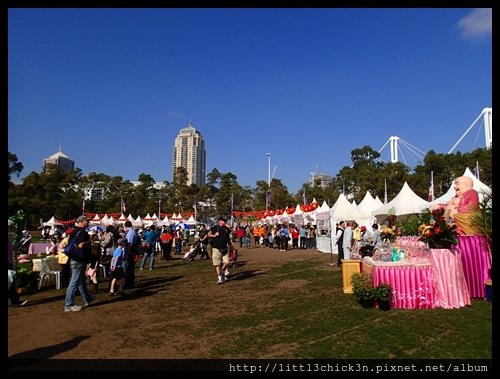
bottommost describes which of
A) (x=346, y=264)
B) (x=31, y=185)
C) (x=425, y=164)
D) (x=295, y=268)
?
(x=295, y=268)

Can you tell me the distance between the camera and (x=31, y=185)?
5.23 m

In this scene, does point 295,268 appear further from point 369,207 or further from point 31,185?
point 369,207

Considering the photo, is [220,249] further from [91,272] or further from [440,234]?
[440,234]

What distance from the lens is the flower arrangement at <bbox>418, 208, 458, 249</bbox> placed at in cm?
700

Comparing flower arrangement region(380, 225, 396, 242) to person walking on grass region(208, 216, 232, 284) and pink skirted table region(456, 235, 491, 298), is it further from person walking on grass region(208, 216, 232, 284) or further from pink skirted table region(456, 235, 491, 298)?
person walking on grass region(208, 216, 232, 284)

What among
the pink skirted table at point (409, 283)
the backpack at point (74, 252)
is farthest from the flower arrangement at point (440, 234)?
the backpack at point (74, 252)

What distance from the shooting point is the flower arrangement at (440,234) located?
700cm

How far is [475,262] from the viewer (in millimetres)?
7031

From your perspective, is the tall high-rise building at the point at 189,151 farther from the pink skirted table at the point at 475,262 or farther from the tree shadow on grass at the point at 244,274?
the pink skirted table at the point at 475,262

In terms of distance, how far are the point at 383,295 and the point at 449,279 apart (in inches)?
52.0

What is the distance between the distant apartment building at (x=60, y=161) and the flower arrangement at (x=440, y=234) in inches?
264
